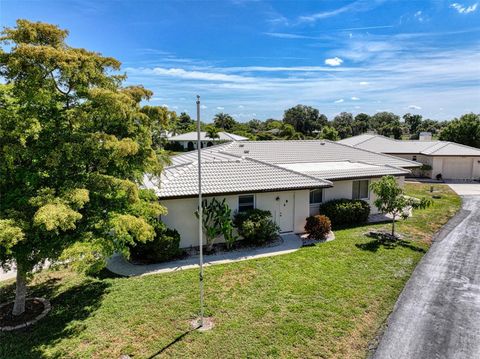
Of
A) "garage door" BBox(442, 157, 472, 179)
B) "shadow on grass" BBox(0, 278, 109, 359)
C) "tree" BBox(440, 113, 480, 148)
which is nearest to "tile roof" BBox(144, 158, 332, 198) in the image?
"shadow on grass" BBox(0, 278, 109, 359)

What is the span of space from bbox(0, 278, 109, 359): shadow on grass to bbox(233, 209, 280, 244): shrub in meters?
6.21

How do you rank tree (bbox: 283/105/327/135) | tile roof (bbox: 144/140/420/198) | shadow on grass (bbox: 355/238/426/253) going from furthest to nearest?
tree (bbox: 283/105/327/135) → tile roof (bbox: 144/140/420/198) → shadow on grass (bbox: 355/238/426/253)

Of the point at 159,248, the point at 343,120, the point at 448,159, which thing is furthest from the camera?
the point at 343,120

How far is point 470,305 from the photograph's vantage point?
9875 millimetres

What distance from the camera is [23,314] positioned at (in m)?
9.24

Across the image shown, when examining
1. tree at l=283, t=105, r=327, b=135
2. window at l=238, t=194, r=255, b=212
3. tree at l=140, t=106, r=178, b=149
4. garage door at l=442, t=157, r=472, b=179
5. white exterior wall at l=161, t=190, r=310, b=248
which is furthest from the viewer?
tree at l=283, t=105, r=327, b=135

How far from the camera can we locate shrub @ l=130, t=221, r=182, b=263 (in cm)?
1279

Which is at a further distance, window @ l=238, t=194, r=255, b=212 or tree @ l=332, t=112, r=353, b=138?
tree @ l=332, t=112, r=353, b=138

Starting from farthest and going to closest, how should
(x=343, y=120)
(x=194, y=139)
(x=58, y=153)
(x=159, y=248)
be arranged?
1. (x=343, y=120)
2. (x=194, y=139)
3. (x=159, y=248)
4. (x=58, y=153)

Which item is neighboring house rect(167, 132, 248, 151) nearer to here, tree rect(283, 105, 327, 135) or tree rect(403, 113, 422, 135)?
tree rect(283, 105, 327, 135)

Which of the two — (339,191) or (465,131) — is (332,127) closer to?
(465,131)

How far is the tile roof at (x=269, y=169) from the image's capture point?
14812 millimetres

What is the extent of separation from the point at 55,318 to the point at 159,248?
4.42 meters

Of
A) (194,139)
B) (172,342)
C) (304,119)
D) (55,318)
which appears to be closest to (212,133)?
(194,139)
